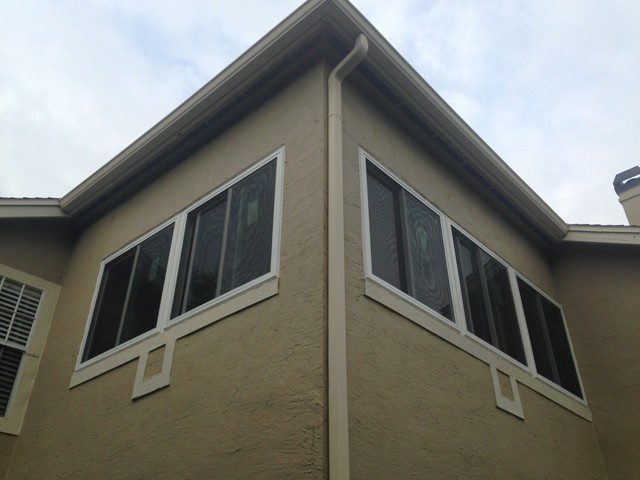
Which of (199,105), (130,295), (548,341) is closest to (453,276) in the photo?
(548,341)

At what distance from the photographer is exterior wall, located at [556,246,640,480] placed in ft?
24.2

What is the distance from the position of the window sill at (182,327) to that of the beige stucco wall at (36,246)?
2071 millimetres

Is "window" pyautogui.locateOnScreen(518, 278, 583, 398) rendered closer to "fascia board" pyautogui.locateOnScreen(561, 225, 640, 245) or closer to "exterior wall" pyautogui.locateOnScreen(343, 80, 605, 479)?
"exterior wall" pyautogui.locateOnScreen(343, 80, 605, 479)

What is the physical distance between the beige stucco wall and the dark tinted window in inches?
50.2

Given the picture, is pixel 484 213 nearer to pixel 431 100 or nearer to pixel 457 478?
pixel 431 100

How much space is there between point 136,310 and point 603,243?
6224mm

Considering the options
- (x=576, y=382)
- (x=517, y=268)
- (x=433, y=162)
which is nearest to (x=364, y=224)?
(x=433, y=162)

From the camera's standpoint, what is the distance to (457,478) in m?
4.95

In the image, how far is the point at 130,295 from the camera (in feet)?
22.8

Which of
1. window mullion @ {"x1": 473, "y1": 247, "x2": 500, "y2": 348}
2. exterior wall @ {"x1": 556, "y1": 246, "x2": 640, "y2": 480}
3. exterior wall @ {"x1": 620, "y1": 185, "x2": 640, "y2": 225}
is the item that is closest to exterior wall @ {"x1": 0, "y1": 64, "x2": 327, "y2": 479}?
window mullion @ {"x1": 473, "y1": 247, "x2": 500, "y2": 348}

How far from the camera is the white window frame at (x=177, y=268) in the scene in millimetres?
5387

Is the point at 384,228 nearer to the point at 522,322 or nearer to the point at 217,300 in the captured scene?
the point at 217,300

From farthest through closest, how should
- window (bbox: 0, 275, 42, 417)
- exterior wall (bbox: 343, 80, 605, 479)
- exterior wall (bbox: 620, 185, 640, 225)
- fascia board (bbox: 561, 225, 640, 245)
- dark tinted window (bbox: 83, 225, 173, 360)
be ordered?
exterior wall (bbox: 620, 185, 640, 225) < fascia board (bbox: 561, 225, 640, 245) < window (bbox: 0, 275, 42, 417) < dark tinted window (bbox: 83, 225, 173, 360) < exterior wall (bbox: 343, 80, 605, 479)

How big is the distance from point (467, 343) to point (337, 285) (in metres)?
1.98
